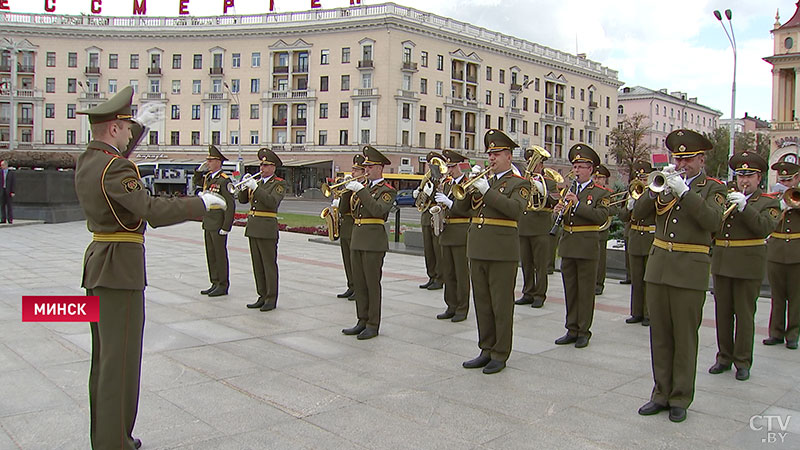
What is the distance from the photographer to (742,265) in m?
6.67

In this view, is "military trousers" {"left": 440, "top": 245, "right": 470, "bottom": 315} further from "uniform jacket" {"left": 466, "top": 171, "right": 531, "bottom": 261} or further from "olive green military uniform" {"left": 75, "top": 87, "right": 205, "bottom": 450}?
"olive green military uniform" {"left": 75, "top": 87, "right": 205, "bottom": 450}

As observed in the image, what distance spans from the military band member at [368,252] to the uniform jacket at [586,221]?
2333 mm

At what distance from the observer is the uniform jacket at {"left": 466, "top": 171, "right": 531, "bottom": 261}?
6618mm

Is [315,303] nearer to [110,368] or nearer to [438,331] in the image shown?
[438,331]

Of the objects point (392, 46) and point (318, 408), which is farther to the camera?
point (392, 46)

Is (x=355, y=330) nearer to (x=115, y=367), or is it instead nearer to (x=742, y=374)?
(x=115, y=367)

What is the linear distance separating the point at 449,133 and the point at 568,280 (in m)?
62.4

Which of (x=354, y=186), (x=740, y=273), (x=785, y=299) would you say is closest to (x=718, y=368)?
(x=740, y=273)

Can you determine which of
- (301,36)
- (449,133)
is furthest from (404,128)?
(301,36)

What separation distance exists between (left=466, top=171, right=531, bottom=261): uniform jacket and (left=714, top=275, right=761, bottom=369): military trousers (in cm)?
227

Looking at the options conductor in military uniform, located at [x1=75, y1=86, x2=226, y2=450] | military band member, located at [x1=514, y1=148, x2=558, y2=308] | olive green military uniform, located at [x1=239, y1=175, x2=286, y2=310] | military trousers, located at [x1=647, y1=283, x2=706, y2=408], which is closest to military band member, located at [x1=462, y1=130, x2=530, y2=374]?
military trousers, located at [x1=647, y1=283, x2=706, y2=408]

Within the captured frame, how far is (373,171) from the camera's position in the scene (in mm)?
8414

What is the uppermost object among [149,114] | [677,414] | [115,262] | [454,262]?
[149,114]

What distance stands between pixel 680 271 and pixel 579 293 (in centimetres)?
255
